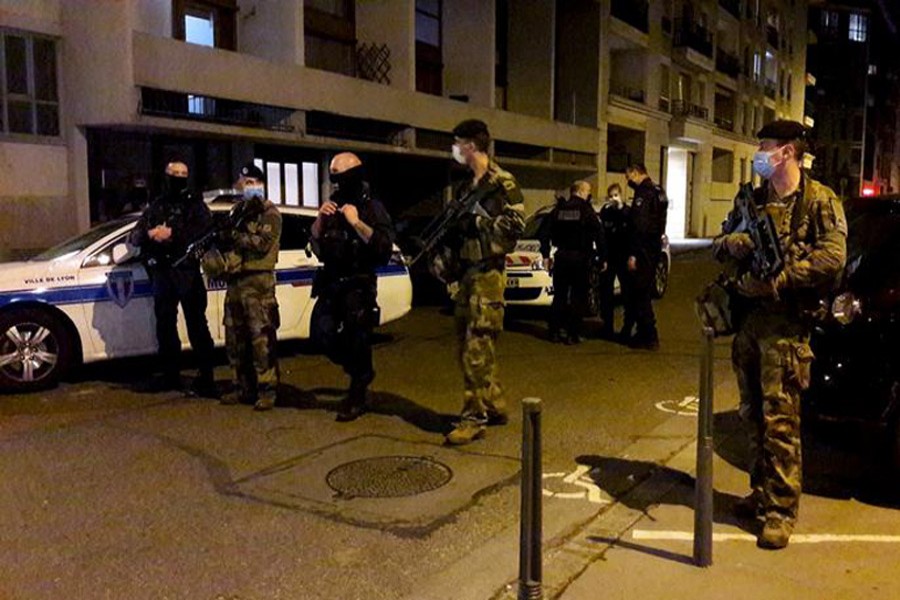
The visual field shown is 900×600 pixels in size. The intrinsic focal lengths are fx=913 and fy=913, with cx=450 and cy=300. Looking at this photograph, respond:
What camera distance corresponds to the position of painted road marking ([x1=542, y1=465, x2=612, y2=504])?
16.7 ft

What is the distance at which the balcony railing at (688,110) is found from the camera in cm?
3609

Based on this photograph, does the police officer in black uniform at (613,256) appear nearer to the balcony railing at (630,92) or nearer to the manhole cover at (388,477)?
the manhole cover at (388,477)

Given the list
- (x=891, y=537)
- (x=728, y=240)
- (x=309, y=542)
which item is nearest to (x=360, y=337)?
(x=309, y=542)

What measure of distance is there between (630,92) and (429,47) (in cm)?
1146

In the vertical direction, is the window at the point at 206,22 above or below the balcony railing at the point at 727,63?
below

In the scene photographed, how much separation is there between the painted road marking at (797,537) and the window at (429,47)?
2031 cm

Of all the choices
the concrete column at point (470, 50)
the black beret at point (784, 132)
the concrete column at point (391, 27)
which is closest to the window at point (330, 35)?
the concrete column at point (391, 27)

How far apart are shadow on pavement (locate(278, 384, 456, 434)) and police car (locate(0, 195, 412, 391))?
1.14m

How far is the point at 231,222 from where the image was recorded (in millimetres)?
7047

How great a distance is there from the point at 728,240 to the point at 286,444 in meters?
3.24

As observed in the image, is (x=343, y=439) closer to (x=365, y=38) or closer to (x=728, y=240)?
(x=728, y=240)

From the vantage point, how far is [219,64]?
14336mm

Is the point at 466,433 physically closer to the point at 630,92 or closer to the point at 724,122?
the point at 630,92

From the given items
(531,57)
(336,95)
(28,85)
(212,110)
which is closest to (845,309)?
(28,85)
